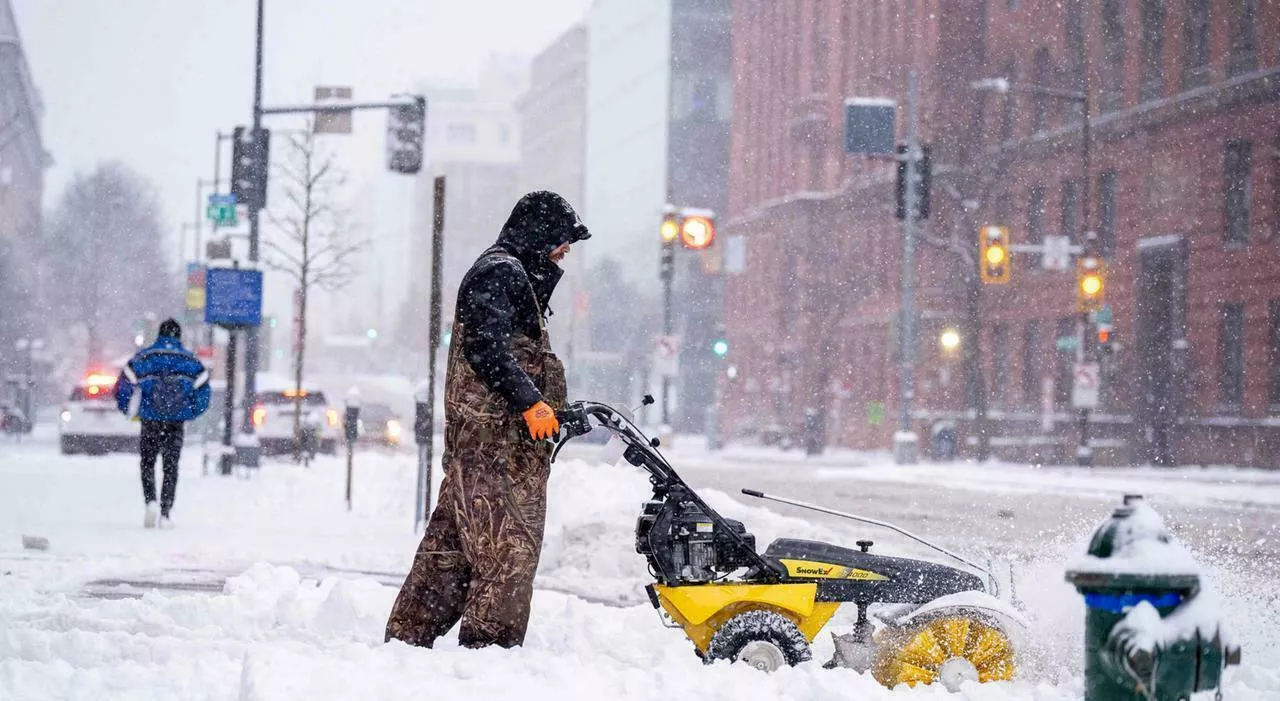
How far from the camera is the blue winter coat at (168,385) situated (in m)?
12.9

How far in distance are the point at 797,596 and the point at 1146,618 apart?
208 centimetres

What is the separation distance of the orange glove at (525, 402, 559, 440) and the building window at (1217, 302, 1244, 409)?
30014mm

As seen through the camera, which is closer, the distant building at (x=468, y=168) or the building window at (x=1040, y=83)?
the building window at (x=1040, y=83)

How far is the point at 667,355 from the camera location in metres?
33.1

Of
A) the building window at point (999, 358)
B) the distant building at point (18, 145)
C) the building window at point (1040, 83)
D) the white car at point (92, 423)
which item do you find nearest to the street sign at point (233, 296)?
the white car at point (92, 423)

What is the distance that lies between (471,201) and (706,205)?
282ft

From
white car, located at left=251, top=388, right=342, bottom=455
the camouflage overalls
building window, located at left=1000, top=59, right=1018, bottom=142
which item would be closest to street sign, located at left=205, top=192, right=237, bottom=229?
white car, located at left=251, top=388, right=342, bottom=455

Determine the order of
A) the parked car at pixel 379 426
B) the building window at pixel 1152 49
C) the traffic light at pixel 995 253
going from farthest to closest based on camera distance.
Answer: the building window at pixel 1152 49 → the parked car at pixel 379 426 → the traffic light at pixel 995 253

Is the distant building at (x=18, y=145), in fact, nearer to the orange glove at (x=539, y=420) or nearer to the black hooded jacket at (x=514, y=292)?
the black hooded jacket at (x=514, y=292)

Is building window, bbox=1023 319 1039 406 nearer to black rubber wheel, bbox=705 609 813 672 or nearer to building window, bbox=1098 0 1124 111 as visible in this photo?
building window, bbox=1098 0 1124 111

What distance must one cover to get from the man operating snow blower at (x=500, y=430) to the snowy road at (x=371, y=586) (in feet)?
0.84

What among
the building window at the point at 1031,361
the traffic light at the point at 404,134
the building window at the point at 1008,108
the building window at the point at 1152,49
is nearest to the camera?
the traffic light at the point at 404,134

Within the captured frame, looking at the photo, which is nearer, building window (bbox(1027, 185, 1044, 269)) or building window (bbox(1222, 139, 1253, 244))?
building window (bbox(1222, 139, 1253, 244))

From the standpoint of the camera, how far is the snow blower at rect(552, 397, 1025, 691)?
18.5ft
